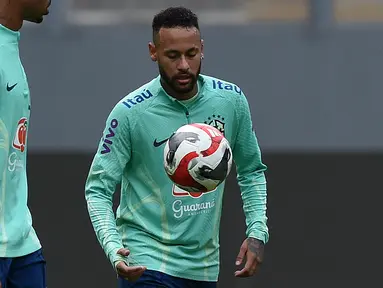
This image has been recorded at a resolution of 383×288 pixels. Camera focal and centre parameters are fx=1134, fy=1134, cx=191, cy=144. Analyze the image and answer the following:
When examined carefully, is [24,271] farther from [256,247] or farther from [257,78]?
[257,78]

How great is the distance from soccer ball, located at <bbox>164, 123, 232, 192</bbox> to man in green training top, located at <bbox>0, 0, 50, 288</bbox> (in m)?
0.62

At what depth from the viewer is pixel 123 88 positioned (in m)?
8.32

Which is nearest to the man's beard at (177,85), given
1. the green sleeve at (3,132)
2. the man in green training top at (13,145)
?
the man in green training top at (13,145)

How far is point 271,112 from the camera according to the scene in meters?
8.24

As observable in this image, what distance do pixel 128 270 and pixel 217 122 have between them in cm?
90

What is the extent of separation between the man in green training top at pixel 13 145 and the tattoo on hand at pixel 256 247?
3.13 ft

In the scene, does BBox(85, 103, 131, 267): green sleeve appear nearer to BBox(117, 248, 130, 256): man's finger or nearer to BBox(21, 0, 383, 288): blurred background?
BBox(117, 248, 130, 256): man's finger

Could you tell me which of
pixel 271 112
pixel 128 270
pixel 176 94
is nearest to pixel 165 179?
pixel 176 94

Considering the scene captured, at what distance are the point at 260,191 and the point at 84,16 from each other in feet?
11.3

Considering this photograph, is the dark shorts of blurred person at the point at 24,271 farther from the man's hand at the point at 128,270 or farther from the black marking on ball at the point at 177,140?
the black marking on ball at the point at 177,140

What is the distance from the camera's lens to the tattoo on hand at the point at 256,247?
4918 mm

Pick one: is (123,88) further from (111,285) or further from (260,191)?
(260,191)

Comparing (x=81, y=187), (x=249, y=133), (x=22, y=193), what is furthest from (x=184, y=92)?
(x=81, y=187)

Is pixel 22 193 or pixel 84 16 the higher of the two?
pixel 84 16
